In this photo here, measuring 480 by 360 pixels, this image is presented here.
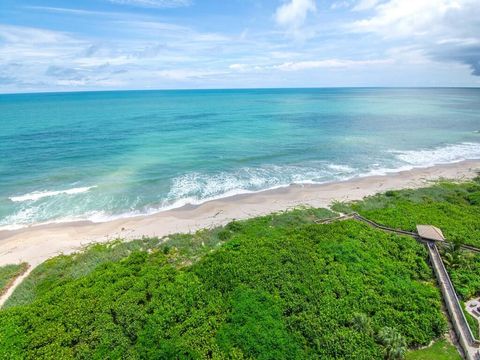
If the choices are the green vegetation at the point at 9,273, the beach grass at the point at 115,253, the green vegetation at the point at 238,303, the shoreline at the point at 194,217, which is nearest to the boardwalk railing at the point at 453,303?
the green vegetation at the point at 238,303

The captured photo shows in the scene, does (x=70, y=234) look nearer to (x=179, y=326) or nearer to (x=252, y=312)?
(x=179, y=326)

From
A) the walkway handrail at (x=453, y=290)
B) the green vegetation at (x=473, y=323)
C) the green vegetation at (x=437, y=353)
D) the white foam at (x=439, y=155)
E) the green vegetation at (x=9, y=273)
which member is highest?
the white foam at (x=439, y=155)

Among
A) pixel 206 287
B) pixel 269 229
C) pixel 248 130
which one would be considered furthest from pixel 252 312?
pixel 248 130

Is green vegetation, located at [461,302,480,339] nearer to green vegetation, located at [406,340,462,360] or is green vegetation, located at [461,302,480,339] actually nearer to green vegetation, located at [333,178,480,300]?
green vegetation, located at [333,178,480,300]

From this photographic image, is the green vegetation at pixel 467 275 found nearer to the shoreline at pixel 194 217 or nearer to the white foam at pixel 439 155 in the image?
the shoreline at pixel 194 217

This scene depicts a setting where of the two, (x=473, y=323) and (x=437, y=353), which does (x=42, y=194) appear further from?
(x=473, y=323)

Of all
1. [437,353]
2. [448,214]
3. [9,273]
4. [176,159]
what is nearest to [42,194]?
[9,273]
